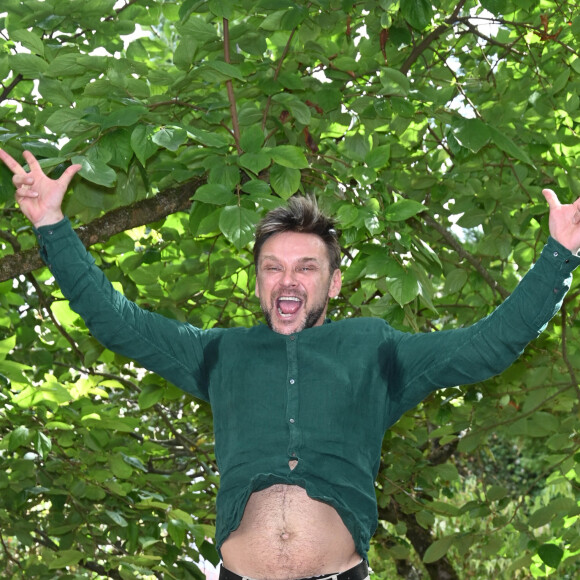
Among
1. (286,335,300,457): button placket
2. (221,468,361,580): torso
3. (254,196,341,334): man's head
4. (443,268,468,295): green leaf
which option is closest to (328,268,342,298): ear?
(254,196,341,334): man's head

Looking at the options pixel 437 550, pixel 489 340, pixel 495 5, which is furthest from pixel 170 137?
pixel 437 550

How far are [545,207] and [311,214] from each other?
181 centimetres

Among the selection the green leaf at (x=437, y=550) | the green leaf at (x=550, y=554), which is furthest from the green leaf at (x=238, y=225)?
the green leaf at (x=437, y=550)

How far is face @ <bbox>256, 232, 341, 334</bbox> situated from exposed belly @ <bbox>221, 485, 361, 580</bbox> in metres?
0.44

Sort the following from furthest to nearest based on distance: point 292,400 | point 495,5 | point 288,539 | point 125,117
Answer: point 495,5 → point 125,117 → point 292,400 → point 288,539

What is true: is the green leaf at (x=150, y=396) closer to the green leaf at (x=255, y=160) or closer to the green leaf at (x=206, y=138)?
the green leaf at (x=255, y=160)

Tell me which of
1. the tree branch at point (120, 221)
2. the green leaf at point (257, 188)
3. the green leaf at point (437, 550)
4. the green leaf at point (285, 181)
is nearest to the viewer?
the green leaf at point (257, 188)

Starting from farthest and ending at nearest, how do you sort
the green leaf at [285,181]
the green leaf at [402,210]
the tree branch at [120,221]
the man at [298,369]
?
the tree branch at [120,221] → the green leaf at [285,181] → the green leaf at [402,210] → the man at [298,369]

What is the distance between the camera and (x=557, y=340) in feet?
15.4

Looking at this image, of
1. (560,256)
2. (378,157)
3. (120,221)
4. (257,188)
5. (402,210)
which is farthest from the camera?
(120,221)

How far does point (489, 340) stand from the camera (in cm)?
220

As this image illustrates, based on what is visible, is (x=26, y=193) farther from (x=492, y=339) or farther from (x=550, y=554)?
(x=550, y=554)

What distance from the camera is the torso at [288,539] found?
2.22 metres

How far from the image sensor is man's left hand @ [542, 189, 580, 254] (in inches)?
82.9
